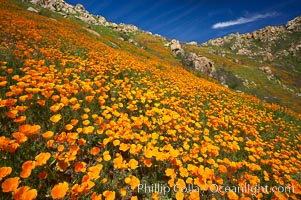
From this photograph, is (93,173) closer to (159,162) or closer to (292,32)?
(159,162)

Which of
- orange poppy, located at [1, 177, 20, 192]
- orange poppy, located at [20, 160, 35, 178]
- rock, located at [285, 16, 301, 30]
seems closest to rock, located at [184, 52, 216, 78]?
orange poppy, located at [20, 160, 35, 178]

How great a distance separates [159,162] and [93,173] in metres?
1.67

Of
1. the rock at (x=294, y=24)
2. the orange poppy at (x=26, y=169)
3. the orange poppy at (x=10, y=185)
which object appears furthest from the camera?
the rock at (x=294, y=24)

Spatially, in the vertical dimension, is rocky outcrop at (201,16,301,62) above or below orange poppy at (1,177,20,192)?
above

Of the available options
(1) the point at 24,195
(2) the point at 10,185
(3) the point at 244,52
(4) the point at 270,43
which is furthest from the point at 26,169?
(4) the point at 270,43

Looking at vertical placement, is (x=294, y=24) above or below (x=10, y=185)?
above

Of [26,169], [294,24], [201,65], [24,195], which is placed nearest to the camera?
[24,195]

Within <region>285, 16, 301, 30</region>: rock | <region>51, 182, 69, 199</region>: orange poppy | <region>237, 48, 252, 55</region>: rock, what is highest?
<region>285, 16, 301, 30</region>: rock

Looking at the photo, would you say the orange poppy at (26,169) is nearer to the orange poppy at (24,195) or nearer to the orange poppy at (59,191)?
the orange poppy at (24,195)

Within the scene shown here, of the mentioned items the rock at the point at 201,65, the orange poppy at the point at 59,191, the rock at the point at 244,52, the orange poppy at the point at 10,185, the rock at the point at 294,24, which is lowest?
the orange poppy at the point at 59,191

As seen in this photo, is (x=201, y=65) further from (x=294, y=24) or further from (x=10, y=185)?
(x=294, y=24)

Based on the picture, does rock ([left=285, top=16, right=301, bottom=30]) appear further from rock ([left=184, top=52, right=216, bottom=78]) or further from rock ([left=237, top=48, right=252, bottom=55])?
rock ([left=184, top=52, right=216, bottom=78])

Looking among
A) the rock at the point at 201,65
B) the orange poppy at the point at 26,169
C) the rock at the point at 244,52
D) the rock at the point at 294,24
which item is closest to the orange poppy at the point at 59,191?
the orange poppy at the point at 26,169

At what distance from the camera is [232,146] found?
5.00 metres
